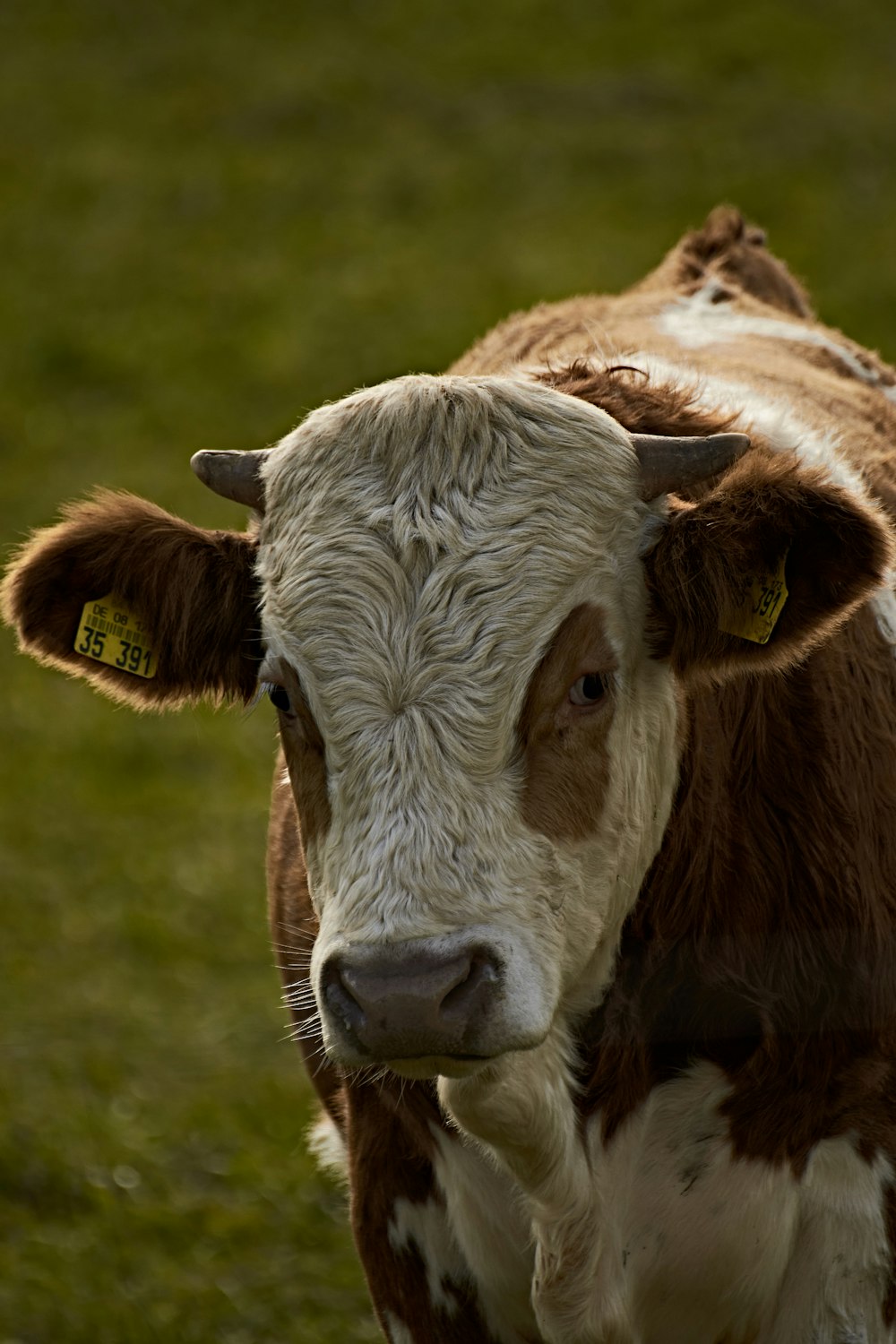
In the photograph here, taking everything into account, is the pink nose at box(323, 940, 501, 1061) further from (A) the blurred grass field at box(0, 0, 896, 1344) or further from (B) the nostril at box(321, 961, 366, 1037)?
(A) the blurred grass field at box(0, 0, 896, 1344)

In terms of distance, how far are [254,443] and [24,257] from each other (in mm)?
4203

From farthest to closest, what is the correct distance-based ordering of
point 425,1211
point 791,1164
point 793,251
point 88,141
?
point 88,141 < point 793,251 < point 425,1211 < point 791,1164

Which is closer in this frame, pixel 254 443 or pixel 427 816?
pixel 427 816

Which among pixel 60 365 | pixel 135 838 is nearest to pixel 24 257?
pixel 60 365

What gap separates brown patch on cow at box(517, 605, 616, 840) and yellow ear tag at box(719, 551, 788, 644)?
23 centimetres

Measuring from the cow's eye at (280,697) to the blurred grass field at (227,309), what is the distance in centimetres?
251

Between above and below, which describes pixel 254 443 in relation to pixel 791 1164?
above

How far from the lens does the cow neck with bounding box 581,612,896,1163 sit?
10.7 feet

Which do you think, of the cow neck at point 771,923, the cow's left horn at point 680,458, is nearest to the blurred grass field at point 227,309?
the cow neck at point 771,923

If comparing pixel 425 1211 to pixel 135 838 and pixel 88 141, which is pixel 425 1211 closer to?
pixel 135 838

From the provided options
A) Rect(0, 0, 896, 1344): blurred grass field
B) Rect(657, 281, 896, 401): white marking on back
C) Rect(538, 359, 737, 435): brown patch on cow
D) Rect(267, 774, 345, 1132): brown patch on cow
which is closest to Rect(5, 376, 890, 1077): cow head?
Rect(538, 359, 737, 435): brown patch on cow

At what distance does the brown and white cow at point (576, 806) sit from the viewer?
2805 mm

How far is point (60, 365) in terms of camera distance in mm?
14289

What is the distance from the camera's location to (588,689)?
3.00m
